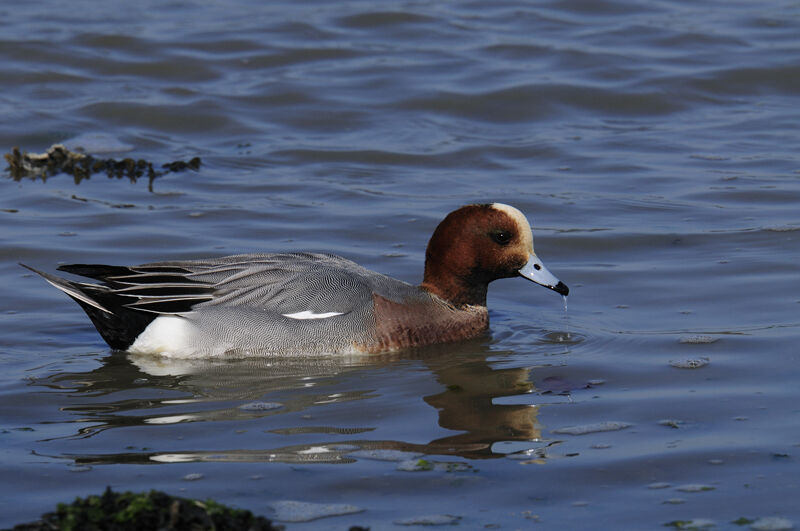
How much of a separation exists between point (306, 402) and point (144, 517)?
5.90 feet

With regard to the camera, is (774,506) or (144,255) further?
(144,255)

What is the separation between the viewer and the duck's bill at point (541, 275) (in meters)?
6.40

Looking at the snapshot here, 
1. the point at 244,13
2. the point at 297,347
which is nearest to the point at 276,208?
the point at 297,347

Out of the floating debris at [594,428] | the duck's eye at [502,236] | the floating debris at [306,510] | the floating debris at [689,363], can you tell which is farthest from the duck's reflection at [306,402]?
the floating debris at [689,363]

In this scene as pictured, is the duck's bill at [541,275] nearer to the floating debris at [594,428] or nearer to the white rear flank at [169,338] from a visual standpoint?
the floating debris at [594,428]

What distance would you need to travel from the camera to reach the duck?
6086 millimetres

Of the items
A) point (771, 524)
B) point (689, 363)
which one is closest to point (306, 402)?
point (689, 363)

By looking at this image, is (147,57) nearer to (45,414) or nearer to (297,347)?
(297,347)

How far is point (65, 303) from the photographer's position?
693 centimetres

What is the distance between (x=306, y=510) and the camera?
406cm

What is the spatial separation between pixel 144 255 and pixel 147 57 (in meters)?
5.10

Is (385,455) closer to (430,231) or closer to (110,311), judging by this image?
(110,311)

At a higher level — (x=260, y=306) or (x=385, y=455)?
(x=260, y=306)

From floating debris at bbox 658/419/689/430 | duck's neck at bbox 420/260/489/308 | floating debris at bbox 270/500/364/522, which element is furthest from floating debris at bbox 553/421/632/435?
duck's neck at bbox 420/260/489/308
